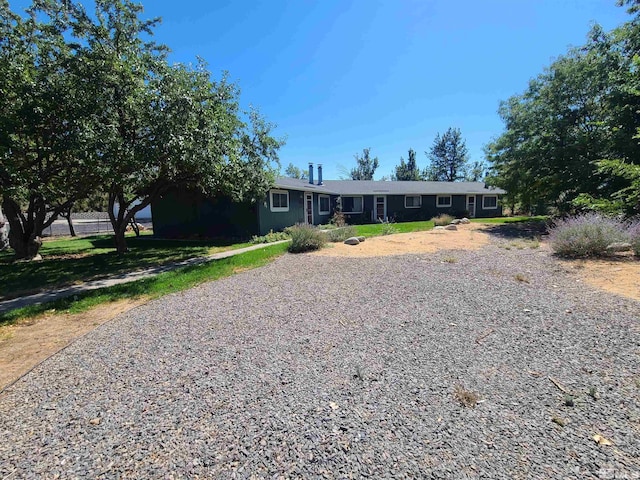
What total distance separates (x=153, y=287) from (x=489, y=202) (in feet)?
94.9

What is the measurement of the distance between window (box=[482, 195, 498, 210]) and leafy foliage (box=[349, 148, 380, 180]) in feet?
93.7

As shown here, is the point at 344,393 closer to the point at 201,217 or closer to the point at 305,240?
the point at 305,240

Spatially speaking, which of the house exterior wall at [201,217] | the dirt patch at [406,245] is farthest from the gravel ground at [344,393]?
the house exterior wall at [201,217]

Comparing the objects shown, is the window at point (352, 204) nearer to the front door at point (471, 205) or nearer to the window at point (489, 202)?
the front door at point (471, 205)

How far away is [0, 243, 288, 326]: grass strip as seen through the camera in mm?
5473

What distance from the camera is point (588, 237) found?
281 inches

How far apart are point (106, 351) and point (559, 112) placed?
751 inches

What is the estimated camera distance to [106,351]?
3.69m

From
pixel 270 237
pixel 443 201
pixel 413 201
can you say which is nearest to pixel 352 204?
pixel 413 201

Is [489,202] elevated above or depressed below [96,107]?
below

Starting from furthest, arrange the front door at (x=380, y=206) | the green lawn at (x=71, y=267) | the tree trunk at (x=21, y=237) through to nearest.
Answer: the front door at (x=380, y=206), the tree trunk at (x=21, y=237), the green lawn at (x=71, y=267)

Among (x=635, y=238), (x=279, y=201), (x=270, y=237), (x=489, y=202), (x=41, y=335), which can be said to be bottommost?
(x=41, y=335)

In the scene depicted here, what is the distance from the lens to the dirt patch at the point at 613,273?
4984 millimetres

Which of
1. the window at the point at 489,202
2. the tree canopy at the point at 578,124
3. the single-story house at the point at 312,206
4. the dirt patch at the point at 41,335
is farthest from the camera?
the window at the point at 489,202
